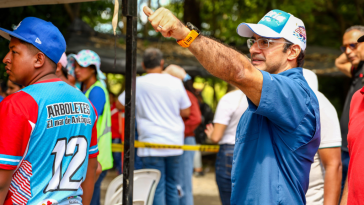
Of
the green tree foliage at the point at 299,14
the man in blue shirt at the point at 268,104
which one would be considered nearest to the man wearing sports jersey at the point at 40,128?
the man in blue shirt at the point at 268,104

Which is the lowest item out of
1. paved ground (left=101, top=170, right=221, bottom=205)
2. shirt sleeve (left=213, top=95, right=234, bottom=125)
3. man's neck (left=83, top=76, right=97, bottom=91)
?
paved ground (left=101, top=170, right=221, bottom=205)

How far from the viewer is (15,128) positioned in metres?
1.73

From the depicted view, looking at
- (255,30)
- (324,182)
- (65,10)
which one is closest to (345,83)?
(65,10)

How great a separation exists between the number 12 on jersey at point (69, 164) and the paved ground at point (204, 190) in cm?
464

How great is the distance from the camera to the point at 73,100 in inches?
81.0

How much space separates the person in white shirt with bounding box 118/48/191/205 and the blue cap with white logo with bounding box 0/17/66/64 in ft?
7.82

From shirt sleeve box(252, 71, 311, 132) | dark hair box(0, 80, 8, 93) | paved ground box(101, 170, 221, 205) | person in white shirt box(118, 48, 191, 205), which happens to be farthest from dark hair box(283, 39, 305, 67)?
paved ground box(101, 170, 221, 205)

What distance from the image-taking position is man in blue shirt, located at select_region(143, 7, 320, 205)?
1.53 m

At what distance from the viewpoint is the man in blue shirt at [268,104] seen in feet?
5.03

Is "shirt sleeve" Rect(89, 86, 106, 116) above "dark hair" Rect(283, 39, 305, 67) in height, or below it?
below

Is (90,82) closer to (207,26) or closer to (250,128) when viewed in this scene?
(250,128)

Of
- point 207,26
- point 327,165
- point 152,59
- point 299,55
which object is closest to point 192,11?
point 207,26

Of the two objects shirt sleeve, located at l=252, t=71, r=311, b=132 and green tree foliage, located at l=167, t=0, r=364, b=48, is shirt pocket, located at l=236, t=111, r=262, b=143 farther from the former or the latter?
green tree foliage, located at l=167, t=0, r=364, b=48

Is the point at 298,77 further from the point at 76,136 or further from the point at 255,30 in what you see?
the point at 76,136
